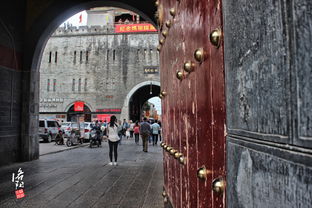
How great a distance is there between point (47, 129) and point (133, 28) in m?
14.2

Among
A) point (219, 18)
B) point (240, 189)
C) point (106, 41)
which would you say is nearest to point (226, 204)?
point (240, 189)

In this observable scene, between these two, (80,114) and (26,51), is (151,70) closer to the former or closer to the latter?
(80,114)

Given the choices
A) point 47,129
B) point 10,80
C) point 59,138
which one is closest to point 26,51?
point 10,80

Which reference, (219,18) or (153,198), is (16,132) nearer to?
(153,198)

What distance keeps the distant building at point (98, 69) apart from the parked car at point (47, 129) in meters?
8.21

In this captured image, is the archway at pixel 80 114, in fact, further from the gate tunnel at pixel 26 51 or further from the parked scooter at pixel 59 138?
the gate tunnel at pixel 26 51

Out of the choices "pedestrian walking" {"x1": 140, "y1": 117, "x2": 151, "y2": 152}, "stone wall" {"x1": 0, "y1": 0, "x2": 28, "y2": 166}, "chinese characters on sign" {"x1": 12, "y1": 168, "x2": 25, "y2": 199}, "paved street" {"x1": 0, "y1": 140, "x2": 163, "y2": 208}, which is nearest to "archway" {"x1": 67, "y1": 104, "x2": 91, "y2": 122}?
"pedestrian walking" {"x1": 140, "y1": 117, "x2": 151, "y2": 152}

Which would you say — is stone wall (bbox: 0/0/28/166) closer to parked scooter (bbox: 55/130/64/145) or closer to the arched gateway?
parked scooter (bbox: 55/130/64/145)

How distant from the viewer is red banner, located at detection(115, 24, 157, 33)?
24141 mm

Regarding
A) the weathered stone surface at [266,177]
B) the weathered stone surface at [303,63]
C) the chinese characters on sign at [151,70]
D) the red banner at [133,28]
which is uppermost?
the red banner at [133,28]

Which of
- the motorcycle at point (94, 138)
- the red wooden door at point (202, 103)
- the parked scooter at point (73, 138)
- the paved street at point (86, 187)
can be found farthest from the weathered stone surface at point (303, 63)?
the parked scooter at point (73, 138)

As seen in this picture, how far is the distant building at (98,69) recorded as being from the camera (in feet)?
78.5

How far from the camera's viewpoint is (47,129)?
15.2 m

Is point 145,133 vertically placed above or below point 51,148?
above
